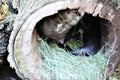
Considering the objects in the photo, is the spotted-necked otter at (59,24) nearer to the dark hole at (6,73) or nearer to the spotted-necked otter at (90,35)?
the spotted-necked otter at (90,35)

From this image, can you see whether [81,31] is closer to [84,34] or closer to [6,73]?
[84,34]

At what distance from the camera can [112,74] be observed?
296 cm

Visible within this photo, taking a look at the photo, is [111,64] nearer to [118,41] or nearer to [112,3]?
[118,41]

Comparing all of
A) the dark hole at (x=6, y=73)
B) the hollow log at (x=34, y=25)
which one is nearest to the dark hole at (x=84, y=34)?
the hollow log at (x=34, y=25)

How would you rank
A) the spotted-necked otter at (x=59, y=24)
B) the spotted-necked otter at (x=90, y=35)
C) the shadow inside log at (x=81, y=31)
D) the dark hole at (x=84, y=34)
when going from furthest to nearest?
the spotted-necked otter at (x=90, y=35) < the dark hole at (x=84, y=34) < the shadow inside log at (x=81, y=31) < the spotted-necked otter at (x=59, y=24)

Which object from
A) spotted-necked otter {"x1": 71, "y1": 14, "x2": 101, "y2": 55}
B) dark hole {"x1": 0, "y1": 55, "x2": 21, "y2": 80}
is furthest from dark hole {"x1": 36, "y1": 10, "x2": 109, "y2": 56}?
dark hole {"x1": 0, "y1": 55, "x2": 21, "y2": 80}

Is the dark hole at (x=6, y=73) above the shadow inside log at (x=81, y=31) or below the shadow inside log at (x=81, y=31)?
below

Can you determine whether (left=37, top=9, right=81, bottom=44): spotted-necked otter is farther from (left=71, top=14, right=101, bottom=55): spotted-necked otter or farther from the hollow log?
(left=71, top=14, right=101, bottom=55): spotted-necked otter

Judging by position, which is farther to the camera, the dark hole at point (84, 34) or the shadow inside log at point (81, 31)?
the dark hole at point (84, 34)

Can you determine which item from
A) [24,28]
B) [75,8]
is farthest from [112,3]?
[24,28]

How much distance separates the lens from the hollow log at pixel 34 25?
101 inches

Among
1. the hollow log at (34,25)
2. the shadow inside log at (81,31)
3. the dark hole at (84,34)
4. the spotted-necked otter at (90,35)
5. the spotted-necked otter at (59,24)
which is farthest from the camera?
the spotted-necked otter at (90,35)

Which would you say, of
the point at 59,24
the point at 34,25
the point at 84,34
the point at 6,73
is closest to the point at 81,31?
the point at 84,34

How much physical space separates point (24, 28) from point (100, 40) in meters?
0.84
